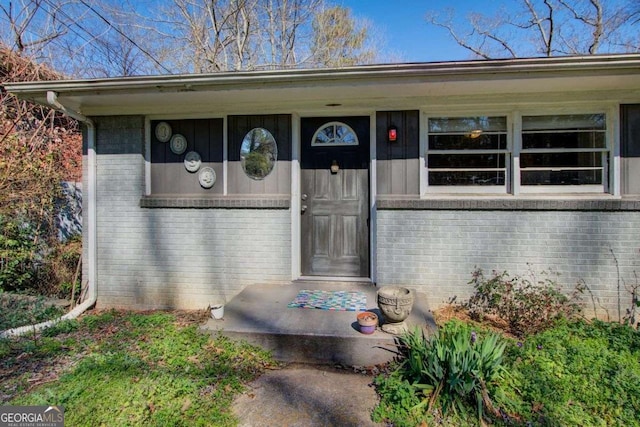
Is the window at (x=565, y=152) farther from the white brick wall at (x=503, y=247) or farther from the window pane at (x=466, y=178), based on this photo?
the white brick wall at (x=503, y=247)

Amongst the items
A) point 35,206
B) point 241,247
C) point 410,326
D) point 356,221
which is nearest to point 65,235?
point 35,206

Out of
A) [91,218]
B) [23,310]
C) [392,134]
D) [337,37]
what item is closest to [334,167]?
[392,134]

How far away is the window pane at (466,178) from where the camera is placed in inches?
166

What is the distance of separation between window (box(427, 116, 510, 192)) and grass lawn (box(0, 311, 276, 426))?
2936mm

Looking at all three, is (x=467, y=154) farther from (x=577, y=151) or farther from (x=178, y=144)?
(x=178, y=144)

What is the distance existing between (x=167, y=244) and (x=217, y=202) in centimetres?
91

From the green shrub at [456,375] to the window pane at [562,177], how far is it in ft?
7.77

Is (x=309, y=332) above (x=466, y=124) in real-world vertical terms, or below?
below

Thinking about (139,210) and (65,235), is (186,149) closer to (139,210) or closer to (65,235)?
(139,210)

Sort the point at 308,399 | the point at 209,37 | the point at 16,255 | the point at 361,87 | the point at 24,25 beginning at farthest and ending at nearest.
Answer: the point at 209,37 → the point at 24,25 → the point at 16,255 → the point at 361,87 → the point at 308,399

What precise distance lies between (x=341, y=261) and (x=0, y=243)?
16.3ft

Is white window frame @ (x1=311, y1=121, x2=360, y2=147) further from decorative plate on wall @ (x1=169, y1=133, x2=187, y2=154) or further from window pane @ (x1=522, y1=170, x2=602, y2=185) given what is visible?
window pane @ (x1=522, y1=170, x2=602, y2=185)

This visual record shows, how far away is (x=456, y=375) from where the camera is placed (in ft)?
7.73

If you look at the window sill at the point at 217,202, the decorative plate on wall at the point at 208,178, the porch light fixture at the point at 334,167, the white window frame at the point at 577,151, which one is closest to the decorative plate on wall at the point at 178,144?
the decorative plate on wall at the point at 208,178
